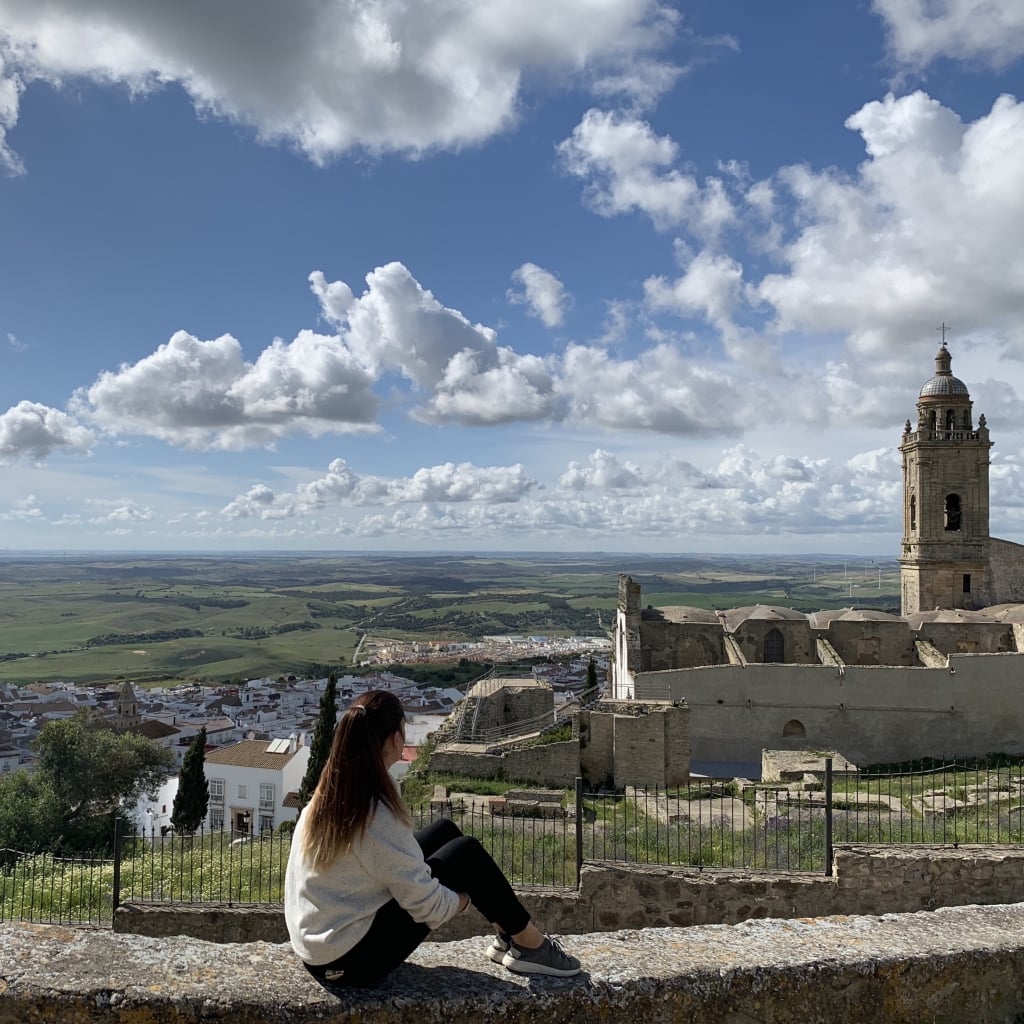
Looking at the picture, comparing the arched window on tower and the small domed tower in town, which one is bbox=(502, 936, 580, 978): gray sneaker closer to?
the arched window on tower

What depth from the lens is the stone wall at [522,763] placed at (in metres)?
18.3

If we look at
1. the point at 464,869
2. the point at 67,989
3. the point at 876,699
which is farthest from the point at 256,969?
the point at 876,699

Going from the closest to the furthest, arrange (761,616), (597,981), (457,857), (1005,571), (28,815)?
(597,981), (457,857), (28,815), (761,616), (1005,571)

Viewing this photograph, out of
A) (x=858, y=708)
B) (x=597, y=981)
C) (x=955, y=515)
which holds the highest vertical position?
(x=955, y=515)

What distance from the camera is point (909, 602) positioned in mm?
37031

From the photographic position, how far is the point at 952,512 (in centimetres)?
3588

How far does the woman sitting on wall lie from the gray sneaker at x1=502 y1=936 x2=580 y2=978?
1.22ft

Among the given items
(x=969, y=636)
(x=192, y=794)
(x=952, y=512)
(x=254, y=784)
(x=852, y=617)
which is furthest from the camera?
(x=254, y=784)

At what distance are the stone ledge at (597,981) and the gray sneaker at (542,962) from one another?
0.05m

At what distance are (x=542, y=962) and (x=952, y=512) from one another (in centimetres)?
3768

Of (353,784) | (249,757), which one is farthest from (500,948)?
(249,757)

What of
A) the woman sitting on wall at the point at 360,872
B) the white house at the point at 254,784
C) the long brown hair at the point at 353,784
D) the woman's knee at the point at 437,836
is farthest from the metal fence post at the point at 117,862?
the white house at the point at 254,784

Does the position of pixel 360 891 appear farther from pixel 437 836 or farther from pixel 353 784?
pixel 437 836

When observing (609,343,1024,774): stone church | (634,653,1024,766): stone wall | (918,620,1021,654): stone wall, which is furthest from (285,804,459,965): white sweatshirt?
(918,620,1021,654): stone wall
